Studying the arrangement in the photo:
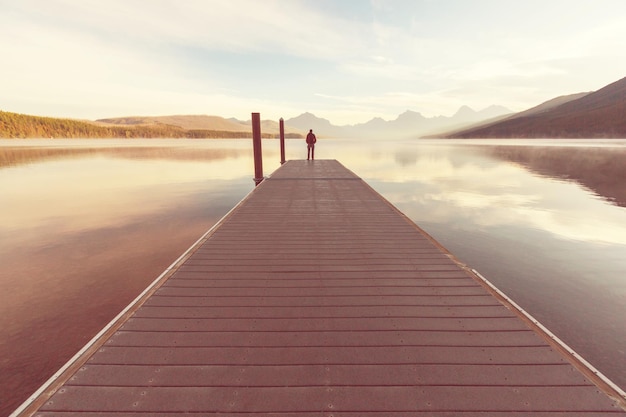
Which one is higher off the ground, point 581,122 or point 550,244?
point 581,122

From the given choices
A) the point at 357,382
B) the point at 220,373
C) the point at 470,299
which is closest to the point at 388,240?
the point at 470,299

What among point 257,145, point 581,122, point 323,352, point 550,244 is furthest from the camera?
point 581,122

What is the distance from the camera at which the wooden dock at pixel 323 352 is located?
238 cm

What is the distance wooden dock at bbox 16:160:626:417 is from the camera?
2.38m

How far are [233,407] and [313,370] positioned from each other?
0.73 meters

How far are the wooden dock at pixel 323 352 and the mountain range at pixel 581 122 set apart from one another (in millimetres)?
155983

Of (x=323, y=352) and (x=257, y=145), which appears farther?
(x=257, y=145)

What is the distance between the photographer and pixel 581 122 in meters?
128

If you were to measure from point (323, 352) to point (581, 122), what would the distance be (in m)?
174

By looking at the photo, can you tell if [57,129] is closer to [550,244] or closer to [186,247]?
[186,247]

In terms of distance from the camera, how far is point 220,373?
266cm

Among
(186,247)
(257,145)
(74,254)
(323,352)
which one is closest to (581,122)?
(257,145)

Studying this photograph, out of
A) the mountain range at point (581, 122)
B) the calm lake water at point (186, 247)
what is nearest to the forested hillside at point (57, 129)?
the calm lake water at point (186, 247)

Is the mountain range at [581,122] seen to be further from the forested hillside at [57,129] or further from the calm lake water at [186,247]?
the forested hillside at [57,129]
